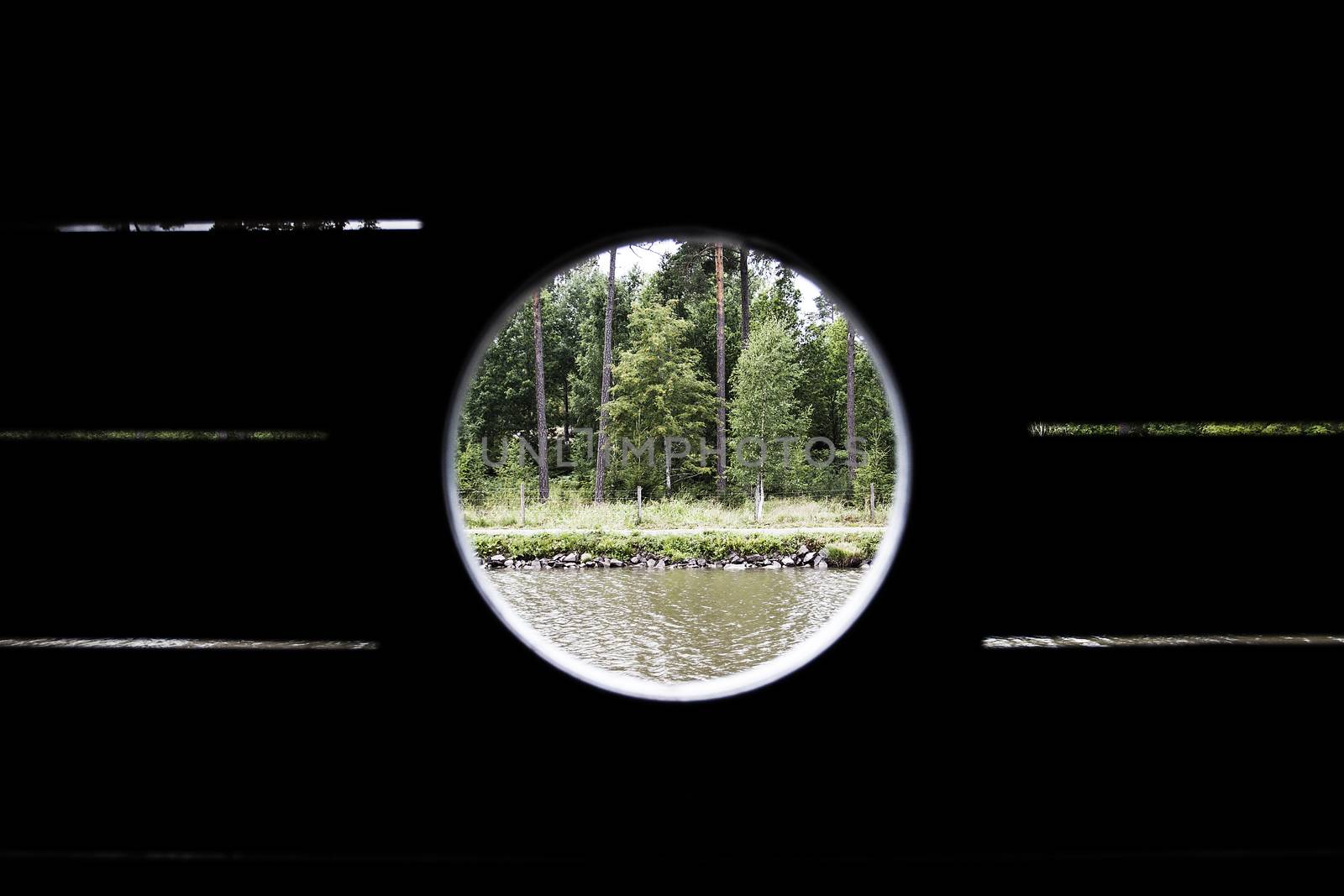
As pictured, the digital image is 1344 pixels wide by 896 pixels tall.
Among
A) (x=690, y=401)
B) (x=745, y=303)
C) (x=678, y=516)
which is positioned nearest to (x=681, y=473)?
(x=690, y=401)

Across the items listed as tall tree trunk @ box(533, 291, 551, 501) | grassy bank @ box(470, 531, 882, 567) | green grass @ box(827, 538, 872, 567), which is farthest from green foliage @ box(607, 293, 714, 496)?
green grass @ box(827, 538, 872, 567)

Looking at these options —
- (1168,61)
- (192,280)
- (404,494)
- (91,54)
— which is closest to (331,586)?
(404,494)

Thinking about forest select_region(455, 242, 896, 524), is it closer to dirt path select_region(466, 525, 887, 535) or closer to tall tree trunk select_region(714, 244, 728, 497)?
tall tree trunk select_region(714, 244, 728, 497)

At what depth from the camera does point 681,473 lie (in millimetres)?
18016

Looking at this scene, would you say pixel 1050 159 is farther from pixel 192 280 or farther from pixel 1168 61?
pixel 192 280

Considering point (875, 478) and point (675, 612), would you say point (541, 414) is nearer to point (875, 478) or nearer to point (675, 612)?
point (875, 478)

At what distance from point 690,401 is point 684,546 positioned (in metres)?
7.03

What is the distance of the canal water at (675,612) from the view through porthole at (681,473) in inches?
1.6

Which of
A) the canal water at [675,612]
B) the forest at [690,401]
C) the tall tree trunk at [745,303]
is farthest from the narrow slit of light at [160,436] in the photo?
the tall tree trunk at [745,303]

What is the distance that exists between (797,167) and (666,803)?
55.6 inches

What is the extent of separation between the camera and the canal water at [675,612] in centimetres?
677

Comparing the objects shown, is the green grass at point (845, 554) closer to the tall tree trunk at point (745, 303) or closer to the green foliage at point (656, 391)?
the green foliage at point (656, 391)

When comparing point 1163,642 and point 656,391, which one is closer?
point 1163,642

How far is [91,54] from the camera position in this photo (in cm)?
149
